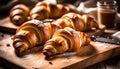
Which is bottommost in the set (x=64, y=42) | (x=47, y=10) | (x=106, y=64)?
(x=106, y=64)

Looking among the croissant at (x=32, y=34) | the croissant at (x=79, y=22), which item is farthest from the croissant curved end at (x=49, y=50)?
the croissant at (x=79, y=22)

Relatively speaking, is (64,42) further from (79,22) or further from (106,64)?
(79,22)

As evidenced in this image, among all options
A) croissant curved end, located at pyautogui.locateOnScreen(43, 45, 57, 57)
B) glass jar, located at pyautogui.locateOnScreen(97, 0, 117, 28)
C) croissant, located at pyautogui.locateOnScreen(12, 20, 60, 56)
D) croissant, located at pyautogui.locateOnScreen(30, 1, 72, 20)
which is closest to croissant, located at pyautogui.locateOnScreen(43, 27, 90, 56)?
croissant curved end, located at pyautogui.locateOnScreen(43, 45, 57, 57)

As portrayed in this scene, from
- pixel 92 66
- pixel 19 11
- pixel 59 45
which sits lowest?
pixel 92 66

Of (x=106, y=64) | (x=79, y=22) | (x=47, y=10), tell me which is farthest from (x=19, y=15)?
(x=106, y=64)

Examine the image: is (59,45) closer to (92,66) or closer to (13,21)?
(92,66)

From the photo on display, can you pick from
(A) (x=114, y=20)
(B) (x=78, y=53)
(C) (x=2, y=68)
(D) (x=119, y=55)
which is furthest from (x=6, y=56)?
(A) (x=114, y=20)
